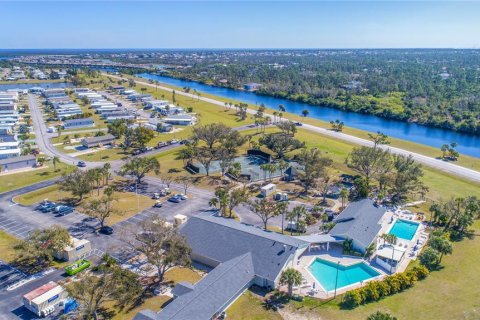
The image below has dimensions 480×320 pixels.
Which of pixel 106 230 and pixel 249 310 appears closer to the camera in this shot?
pixel 249 310

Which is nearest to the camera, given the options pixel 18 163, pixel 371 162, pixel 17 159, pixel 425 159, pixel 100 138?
pixel 371 162

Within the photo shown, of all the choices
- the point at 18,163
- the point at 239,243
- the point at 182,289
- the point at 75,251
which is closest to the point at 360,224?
the point at 239,243

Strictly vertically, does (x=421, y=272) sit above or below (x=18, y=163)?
below

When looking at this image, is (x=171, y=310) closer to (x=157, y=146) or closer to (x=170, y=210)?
(x=170, y=210)

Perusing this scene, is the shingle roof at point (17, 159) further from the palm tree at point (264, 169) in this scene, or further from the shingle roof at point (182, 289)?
the shingle roof at point (182, 289)

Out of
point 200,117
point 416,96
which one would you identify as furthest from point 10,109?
point 416,96

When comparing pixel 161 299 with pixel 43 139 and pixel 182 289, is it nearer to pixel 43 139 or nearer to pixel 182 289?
pixel 182 289

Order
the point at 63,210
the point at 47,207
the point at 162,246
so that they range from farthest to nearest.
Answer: the point at 47,207, the point at 63,210, the point at 162,246
